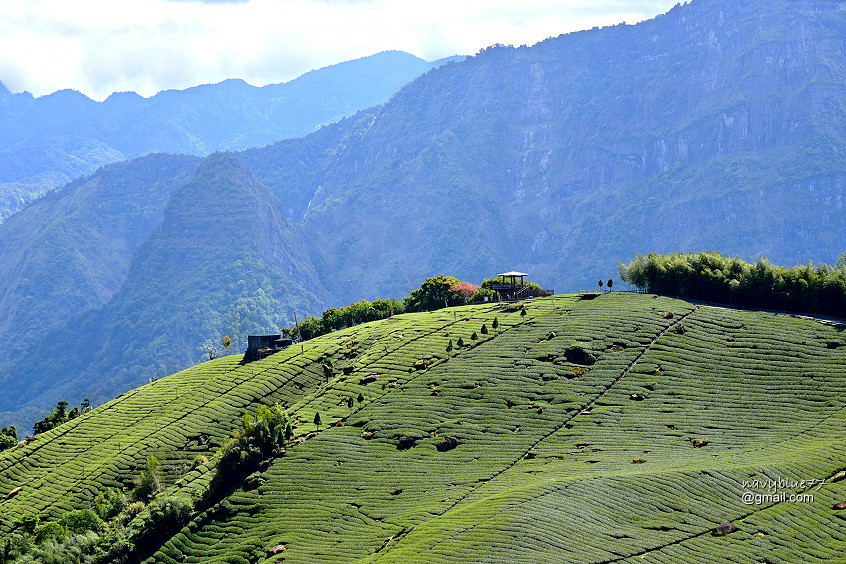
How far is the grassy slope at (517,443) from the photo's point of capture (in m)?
106

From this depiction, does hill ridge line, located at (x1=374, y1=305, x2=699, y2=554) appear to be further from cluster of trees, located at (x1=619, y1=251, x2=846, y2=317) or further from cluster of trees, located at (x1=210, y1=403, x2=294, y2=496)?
cluster of trees, located at (x1=210, y1=403, x2=294, y2=496)

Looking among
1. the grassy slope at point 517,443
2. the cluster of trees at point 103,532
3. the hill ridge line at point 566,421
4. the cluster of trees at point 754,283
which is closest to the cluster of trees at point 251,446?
the grassy slope at point 517,443

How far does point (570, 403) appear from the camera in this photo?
481ft

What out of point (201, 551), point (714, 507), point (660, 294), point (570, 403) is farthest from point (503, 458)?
point (660, 294)

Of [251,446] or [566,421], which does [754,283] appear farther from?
[251,446]

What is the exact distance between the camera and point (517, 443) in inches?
5443

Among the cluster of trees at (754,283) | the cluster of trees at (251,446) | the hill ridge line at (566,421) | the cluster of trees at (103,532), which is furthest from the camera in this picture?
the cluster of trees at (754,283)

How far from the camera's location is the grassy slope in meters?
106

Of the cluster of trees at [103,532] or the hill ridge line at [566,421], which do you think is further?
the cluster of trees at [103,532]

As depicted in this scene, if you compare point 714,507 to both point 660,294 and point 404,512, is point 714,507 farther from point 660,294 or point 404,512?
point 660,294

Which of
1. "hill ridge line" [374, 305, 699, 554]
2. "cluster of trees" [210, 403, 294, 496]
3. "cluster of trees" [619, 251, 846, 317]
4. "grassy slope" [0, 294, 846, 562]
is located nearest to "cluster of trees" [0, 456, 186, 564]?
"grassy slope" [0, 294, 846, 562]

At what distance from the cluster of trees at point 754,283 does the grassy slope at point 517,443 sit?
38.7 feet

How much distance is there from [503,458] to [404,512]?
59.7 ft

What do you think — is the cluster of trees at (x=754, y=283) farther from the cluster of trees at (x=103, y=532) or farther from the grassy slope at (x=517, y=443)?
the cluster of trees at (x=103, y=532)
